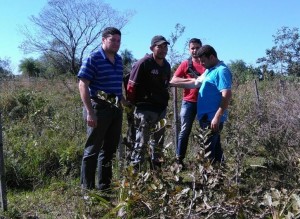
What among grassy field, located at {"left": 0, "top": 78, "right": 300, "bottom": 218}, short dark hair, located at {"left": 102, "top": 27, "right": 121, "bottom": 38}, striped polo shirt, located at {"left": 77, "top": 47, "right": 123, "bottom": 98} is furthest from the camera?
short dark hair, located at {"left": 102, "top": 27, "right": 121, "bottom": 38}

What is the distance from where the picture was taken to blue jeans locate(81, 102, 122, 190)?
13.8 ft

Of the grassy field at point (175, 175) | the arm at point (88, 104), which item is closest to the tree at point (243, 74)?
the grassy field at point (175, 175)

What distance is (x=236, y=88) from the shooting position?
8.73 meters

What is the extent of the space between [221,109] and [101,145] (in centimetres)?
123

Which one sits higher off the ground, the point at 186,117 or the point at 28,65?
the point at 28,65

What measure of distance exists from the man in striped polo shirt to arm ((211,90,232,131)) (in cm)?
93

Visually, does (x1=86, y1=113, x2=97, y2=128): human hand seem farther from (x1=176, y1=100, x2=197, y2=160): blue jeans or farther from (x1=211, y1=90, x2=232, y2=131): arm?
(x1=176, y1=100, x2=197, y2=160): blue jeans

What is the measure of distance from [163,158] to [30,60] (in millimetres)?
57809

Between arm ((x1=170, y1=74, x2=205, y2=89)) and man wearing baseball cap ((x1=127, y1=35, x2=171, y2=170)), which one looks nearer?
man wearing baseball cap ((x1=127, y1=35, x2=171, y2=170))

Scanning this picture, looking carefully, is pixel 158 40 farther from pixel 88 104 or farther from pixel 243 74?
pixel 243 74

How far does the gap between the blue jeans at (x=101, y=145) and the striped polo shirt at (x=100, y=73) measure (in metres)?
0.17

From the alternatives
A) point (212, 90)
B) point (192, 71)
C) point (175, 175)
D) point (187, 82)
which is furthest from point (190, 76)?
point (175, 175)

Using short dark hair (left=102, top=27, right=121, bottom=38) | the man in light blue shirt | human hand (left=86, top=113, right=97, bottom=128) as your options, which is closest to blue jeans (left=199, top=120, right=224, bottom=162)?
the man in light blue shirt

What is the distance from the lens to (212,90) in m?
4.41
